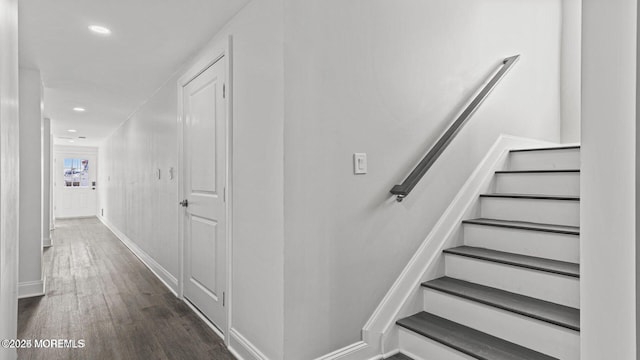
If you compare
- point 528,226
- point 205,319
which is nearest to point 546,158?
point 528,226

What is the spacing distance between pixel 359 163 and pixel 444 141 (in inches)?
25.1

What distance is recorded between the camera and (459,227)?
2.40 meters

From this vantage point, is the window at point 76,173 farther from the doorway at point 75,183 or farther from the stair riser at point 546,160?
the stair riser at point 546,160

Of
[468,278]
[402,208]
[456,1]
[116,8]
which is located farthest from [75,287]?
[456,1]

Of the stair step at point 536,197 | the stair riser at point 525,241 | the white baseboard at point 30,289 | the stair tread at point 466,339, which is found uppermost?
the stair step at point 536,197

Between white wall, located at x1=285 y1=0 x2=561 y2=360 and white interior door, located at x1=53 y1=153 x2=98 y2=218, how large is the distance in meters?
11.1

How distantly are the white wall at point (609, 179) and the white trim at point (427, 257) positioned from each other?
1.17 metres

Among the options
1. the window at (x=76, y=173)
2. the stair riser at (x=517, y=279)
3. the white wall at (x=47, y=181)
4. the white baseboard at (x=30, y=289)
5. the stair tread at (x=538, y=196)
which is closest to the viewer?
the stair riser at (x=517, y=279)

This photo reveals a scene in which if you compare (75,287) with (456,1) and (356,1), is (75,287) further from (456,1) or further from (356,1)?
(456,1)

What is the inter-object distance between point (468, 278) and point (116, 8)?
277 centimetres

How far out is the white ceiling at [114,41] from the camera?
7.04 ft

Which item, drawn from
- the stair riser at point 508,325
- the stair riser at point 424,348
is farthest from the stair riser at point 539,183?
the stair riser at point 424,348

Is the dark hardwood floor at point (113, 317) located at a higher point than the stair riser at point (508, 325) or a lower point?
lower

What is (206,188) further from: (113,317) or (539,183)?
(539,183)
